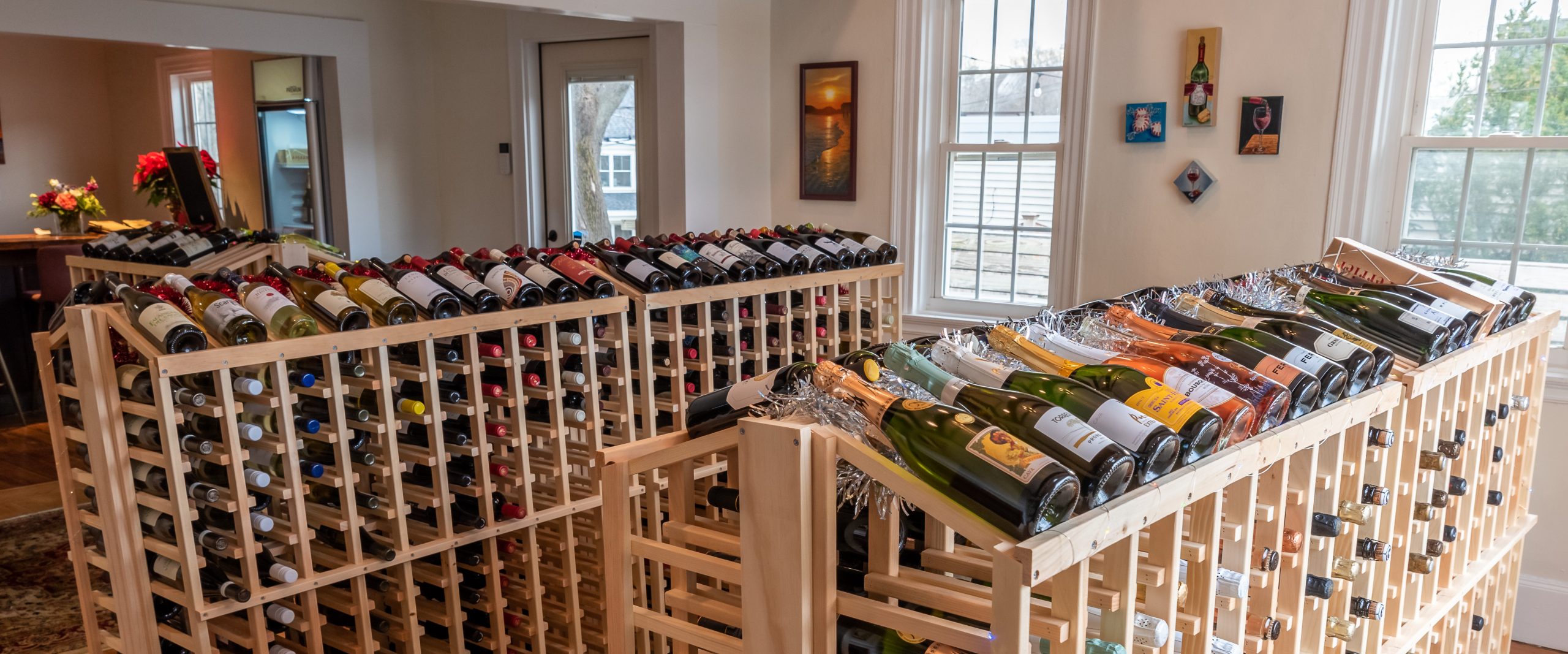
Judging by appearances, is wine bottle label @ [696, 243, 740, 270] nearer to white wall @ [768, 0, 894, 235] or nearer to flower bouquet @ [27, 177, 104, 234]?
white wall @ [768, 0, 894, 235]

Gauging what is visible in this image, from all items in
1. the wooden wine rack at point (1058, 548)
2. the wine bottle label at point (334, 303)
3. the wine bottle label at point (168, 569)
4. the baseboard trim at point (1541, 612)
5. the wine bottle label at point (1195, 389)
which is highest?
the wine bottle label at point (1195, 389)

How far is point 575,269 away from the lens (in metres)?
2.47

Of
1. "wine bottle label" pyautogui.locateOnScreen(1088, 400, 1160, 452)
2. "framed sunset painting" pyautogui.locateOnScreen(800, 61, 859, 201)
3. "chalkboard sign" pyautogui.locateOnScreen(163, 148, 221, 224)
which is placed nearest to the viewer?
"wine bottle label" pyautogui.locateOnScreen(1088, 400, 1160, 452)

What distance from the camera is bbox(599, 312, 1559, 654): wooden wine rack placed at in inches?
41.0

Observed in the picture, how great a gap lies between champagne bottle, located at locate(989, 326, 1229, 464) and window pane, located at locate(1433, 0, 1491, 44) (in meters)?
2.80

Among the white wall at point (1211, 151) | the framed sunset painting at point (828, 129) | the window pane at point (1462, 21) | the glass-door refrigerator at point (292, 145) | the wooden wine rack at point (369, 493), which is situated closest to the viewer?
the wooden wine rack at point (369, 493)

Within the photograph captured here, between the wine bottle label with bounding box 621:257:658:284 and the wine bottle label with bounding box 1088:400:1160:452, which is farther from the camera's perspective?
the wine bottle label with bounding box 621:257:658:284

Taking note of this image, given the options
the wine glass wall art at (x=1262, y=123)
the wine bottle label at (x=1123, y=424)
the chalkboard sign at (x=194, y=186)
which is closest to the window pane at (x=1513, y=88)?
the wine glass wall art at (x=1262, y=123)

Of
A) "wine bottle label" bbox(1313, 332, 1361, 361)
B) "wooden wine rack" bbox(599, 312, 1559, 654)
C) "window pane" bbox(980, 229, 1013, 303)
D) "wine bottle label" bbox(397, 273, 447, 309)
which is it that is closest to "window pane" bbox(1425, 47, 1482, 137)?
"window pane" bbox(980, 229, 1013, 303)

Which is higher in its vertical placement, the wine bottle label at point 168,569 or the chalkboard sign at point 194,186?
the chalkboard sign at point 194,186

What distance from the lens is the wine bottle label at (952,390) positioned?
→ 4.06ft

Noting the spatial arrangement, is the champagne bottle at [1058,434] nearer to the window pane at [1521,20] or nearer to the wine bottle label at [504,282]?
the wine bottle label at [504,282]

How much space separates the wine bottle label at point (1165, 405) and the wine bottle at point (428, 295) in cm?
150

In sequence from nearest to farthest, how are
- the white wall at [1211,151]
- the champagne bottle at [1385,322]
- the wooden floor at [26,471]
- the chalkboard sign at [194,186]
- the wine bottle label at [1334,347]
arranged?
the wine bottle label at [1334,347] → the champagne bottle at [1385,322] → the white wall at [1211,151] → the chalkboard sign at [194,186] → the wooden floor at [26,471]
